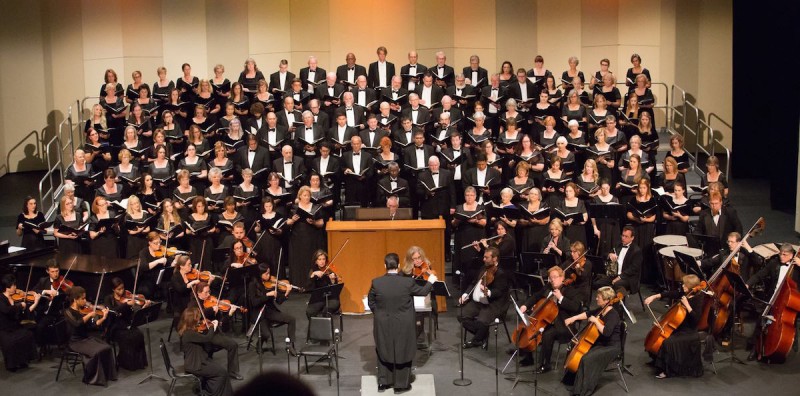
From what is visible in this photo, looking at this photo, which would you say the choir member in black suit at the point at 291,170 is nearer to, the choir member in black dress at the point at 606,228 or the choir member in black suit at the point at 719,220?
the choir member in black dress at the point at 606,228

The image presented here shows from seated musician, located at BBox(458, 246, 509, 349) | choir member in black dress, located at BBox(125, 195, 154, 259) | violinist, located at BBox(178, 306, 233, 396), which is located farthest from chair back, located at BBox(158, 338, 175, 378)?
choir member in black dress, located at BBox(125, 195, 154, 259)

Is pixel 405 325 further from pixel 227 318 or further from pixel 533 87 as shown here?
pixel 533 87

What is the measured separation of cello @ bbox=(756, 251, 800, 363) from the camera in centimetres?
861

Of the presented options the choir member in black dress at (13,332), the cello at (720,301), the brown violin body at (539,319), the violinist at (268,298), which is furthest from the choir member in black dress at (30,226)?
the cello at (720,301)

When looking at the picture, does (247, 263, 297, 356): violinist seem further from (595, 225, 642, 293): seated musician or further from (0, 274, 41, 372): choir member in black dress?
(595, 225, 642, 293): seated musician

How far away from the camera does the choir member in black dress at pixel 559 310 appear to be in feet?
27.6

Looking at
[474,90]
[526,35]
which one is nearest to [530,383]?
[474,90]

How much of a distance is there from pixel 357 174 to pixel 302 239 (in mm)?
1127

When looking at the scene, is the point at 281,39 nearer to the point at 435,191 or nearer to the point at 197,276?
the point at 435,191

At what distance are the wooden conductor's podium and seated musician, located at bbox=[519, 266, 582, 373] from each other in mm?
1494

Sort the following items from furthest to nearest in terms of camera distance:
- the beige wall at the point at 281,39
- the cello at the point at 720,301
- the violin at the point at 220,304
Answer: the beige wall at the point at 281,39 < the cello at the point at 720,301 < the violin at the point at 220,304

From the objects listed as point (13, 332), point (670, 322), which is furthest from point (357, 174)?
point (670, 322)

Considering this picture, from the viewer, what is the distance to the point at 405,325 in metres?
7.93

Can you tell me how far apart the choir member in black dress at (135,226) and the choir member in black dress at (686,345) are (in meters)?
5.57
